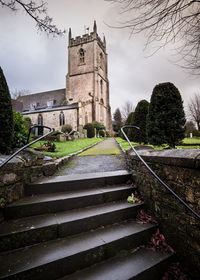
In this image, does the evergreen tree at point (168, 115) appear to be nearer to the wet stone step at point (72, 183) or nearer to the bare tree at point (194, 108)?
the wet stone step at point (72, 183)

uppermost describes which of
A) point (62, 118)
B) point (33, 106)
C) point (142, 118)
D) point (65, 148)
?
point (33, 106)

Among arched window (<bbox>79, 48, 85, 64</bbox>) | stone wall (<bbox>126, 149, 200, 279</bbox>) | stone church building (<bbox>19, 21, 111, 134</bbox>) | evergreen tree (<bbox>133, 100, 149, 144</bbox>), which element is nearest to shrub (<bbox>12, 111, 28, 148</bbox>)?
stone wall (<bbox>126, 149, 200, 279</bbox>)

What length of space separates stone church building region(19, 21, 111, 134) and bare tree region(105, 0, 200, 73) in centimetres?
2589

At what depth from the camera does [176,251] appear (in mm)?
1939

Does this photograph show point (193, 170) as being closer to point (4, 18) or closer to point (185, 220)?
point (185, 220)

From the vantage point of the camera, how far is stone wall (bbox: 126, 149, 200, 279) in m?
1.69

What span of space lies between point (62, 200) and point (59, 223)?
413 millimetres

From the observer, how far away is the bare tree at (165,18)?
2303 millimetres

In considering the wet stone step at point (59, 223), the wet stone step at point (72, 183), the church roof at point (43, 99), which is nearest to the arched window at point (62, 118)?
the church roof at point (43, 99)

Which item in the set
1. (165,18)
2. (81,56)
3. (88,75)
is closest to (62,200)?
(165,18)

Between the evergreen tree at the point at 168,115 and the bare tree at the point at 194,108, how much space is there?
2895cm

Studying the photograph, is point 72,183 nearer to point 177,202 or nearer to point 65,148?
point 177,202

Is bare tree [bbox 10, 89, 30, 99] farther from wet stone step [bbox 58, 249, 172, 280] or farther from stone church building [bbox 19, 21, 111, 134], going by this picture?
wet stone step [bbox 58, 249, 172, 280]

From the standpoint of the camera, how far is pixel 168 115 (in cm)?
683
